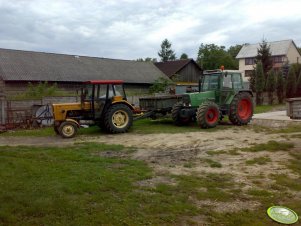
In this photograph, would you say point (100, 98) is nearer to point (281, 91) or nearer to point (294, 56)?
point (281, 91)

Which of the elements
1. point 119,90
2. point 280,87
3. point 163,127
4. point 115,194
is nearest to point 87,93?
point 119,90

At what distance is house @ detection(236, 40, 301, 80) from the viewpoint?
6894cm

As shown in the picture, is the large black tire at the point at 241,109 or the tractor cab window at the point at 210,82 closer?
the large black tire at the point at 241,109

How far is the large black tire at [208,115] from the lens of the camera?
16.2m

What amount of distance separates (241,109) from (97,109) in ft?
23.5

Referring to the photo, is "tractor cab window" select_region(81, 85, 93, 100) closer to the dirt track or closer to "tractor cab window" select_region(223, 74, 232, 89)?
the dirt track

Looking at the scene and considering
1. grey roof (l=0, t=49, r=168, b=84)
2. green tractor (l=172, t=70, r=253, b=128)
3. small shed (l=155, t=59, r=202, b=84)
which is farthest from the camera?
small shed (l=155, t=59, r=202, b=84)

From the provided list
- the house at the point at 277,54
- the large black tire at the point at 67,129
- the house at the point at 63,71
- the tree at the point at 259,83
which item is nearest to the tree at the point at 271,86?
the tree at the point at 259,83

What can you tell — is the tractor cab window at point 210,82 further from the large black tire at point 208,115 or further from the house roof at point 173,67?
the house roof at point 173,67

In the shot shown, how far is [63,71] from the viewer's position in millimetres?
36281

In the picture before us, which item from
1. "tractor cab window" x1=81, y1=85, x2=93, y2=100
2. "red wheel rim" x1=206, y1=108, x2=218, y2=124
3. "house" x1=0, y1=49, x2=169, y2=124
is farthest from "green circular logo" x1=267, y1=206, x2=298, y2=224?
"house" x1=0, y1=49, x2=169, y2=124

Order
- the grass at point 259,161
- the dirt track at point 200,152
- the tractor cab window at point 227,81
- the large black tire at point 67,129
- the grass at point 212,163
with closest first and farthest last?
the dirt track at point 200,152, the grass at point 212,163, the grass at point 259,161, the large black tire at point 67,129, the tractor cab window at point 227,81

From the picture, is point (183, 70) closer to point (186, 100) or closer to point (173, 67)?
point (173, 67)

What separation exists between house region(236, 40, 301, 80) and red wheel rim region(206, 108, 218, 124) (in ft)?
174
